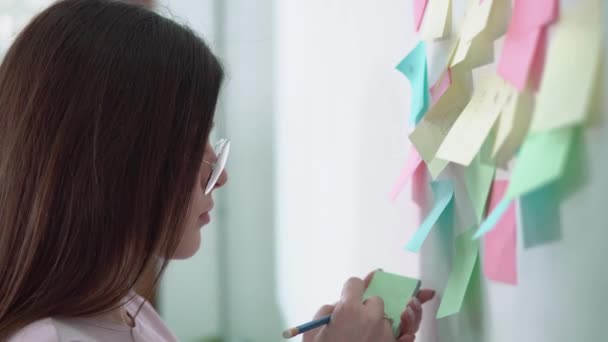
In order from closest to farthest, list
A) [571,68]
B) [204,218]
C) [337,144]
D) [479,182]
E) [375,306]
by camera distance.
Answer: [571,68], [479,182], [375,306], [204,218], [337,144]

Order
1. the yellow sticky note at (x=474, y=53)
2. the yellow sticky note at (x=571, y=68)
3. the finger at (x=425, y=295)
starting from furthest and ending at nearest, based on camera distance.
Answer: the finger at (x=425, y=295)
the yellow sticky note at (x=474, y=53)
the yellow sticky note at (x=571, y=68)

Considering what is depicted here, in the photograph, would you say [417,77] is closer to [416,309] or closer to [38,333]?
[416,309]

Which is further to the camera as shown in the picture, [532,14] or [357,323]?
[357,323]

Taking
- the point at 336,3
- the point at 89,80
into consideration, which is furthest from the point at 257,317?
the point at 89,80

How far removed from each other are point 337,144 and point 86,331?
374 mm

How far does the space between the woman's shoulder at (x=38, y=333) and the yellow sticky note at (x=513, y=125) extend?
0.38 metres

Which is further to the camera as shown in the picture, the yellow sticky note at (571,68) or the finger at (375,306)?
the finger at (375,306)

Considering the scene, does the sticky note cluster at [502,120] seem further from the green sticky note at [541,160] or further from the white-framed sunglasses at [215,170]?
the white-framed sunglasses at [215,170]

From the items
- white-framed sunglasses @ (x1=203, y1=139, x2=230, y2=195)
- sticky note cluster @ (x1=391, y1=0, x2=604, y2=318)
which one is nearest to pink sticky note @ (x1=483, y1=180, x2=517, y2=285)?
sticky note cluster @ (x1=391, y1=0, x2=604, y2=318)

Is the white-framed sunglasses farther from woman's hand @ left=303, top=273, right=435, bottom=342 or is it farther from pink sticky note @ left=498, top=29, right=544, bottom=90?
pink sticky note @ left=498, top=29, right=544, bottom=90

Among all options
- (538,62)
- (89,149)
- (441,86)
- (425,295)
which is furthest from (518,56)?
(89,149)

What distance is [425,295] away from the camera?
0.57 metres

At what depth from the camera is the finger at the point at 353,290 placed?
61 centimetres

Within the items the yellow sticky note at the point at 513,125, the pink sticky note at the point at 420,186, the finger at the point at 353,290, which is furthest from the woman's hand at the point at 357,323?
the yellow sticky note at the point at 513,125
